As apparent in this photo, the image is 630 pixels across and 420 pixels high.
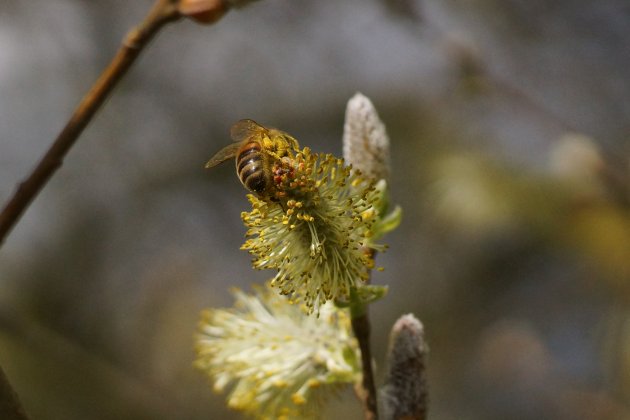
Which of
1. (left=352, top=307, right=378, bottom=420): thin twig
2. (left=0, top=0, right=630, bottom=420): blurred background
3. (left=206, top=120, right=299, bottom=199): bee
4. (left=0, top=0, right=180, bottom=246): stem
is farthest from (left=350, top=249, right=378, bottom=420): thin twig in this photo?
(left=0, top=0, right=630, bottom=420): blurred background

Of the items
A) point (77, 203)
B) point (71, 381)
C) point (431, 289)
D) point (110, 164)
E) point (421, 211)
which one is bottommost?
point (71, 381)

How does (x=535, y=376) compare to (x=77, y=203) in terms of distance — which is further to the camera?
(x=77, y=203)

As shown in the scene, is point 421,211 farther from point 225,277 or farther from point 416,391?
point 416,391

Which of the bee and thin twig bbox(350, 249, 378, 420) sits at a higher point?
the bee

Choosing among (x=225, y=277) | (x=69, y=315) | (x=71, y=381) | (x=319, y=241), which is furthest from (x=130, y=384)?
(x=319, y=241)

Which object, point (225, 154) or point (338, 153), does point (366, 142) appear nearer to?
point (225, 154)

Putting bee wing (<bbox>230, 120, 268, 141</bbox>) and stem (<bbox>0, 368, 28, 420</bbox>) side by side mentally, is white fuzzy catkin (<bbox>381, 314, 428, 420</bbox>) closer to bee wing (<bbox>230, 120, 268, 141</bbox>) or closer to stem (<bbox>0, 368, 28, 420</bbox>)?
bee wing (<bbox>230, 120, 268, 141</bbox>)
